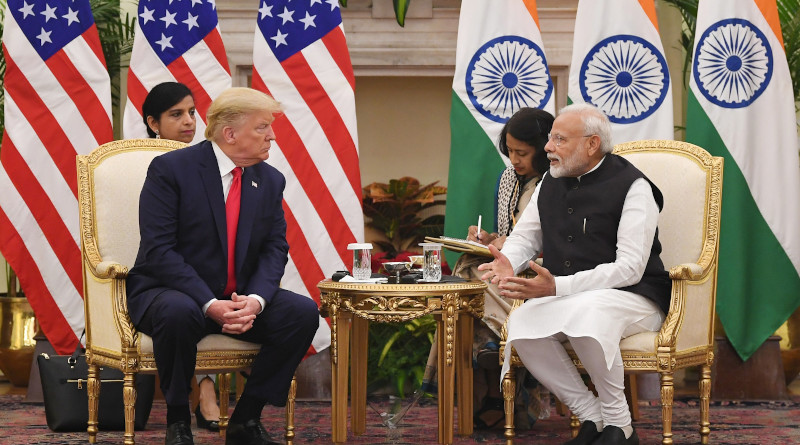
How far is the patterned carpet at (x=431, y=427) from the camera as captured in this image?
398 cm

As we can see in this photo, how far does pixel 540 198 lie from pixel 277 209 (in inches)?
38.6

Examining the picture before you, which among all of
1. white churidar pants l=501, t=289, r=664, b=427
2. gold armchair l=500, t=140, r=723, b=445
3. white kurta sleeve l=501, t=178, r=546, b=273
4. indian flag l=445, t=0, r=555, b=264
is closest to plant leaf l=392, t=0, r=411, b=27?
indian flag l=445, t=0, r=555, b=264

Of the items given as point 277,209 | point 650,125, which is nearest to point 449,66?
point 650,125

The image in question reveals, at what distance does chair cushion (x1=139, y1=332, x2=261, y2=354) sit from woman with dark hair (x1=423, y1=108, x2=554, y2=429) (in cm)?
104

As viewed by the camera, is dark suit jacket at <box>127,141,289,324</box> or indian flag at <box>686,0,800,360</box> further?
indian flag at <box>686,0,800,360</box>

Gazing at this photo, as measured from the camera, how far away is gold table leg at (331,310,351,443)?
12.3ft

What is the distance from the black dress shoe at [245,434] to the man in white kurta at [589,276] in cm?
92

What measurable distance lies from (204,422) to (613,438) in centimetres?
176

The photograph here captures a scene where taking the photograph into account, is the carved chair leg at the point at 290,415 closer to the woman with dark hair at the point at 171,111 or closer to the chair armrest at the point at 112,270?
the chair armrest at the point at 112,270

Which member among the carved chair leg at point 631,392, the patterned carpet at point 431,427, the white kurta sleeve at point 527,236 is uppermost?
the white kurta sleeve at point 527,236

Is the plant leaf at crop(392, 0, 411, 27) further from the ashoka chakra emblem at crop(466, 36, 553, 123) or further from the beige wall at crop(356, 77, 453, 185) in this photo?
the beige wall at crop(356, 77, 453, 185)

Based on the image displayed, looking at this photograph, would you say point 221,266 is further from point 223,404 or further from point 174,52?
point 174,52

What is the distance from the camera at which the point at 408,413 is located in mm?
4641

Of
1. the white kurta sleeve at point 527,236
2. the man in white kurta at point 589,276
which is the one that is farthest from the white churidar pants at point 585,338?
the white kurta sleeve at point 527,236
